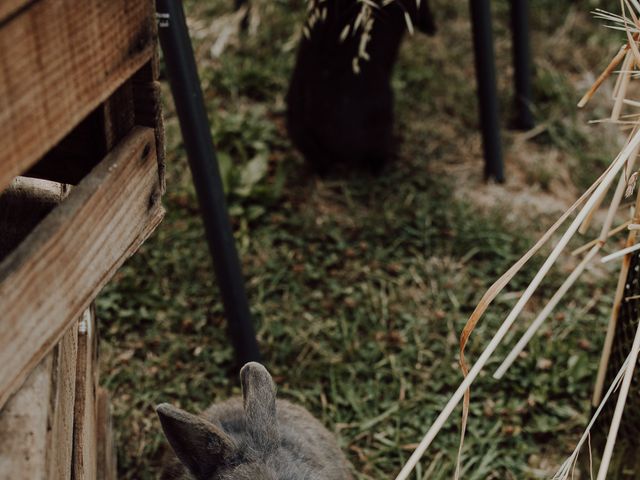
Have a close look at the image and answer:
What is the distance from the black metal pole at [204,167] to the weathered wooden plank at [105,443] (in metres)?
0.55

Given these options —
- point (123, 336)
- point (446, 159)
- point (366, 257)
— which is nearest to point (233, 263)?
point (123, 336)

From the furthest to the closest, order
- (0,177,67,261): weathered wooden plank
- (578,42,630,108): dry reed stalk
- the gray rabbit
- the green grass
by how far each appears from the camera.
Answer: the green grass < (578,42,630,108): dry reed stalk < the gray rabbit < (0,177,67,261): weathered wooden plank

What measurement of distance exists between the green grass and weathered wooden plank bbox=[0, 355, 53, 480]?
157 cm

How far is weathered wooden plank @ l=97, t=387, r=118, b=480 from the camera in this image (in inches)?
90.3

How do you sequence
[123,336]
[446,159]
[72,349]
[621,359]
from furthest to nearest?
[446,159] < [123,336] < [621,359] < [72,349]

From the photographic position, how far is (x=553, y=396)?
3.05 metres

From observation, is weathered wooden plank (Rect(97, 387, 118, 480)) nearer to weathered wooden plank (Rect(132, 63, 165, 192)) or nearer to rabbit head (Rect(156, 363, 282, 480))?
rabbit head (Rect(156, 363, 282, 480))

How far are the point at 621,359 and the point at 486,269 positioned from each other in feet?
3.88

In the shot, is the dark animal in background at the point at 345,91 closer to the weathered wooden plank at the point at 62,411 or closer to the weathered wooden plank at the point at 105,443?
the weathered wooden plank at the point at 105,443

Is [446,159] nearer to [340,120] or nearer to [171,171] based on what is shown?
[340,120]

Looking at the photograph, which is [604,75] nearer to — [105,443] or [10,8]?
[10,8]

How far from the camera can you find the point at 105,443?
7.70 ft

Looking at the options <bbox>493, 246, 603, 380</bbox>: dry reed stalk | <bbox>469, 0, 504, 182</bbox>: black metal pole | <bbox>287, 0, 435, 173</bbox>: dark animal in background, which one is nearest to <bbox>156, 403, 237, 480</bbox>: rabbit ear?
<bbox>493, 246, 603, 380</bbox>: dry reed stalk

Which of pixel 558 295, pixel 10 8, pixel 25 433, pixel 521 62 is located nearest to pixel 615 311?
pixel 558 295
